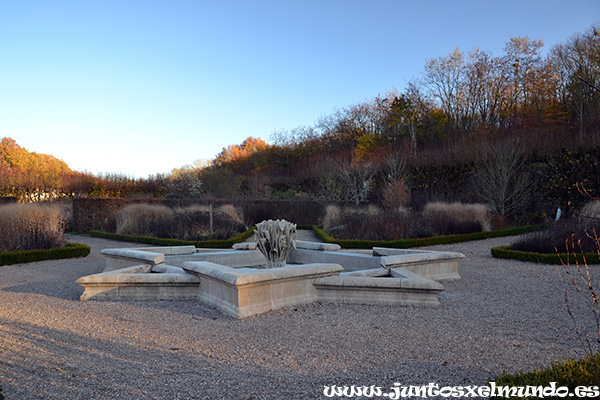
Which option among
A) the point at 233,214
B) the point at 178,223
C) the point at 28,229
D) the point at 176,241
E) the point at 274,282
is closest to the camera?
the point at 274,282

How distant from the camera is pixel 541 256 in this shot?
8.41 m

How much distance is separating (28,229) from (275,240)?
6.97 metres

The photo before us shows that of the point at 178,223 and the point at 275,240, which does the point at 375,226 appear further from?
the point at 178,223

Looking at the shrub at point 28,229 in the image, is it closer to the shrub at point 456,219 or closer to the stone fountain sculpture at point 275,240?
the stone fountain sculpture at point 275,240

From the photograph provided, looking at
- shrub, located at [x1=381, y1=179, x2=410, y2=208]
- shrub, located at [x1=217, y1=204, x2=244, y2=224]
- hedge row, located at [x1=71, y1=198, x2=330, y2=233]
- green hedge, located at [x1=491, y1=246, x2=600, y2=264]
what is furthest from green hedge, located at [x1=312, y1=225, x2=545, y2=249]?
hedge row, located at [x1=71, y1=198, x2=330, y2=233]

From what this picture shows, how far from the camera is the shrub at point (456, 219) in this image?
41.9 ft

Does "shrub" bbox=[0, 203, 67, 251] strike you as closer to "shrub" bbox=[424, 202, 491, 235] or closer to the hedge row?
the hedge row

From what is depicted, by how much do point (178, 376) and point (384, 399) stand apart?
59.7 inches

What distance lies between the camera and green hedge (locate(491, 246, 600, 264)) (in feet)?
26.7

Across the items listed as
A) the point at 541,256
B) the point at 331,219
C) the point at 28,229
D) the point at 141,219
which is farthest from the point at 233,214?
the point at 541,256

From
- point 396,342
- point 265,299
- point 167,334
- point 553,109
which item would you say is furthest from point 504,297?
point 553,109

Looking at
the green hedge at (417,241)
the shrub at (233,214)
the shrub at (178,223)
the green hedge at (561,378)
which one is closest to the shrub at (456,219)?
the green hedge at (417,241)

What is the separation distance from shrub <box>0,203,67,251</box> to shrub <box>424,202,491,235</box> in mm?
10278

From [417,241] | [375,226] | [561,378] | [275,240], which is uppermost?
[275,240]
